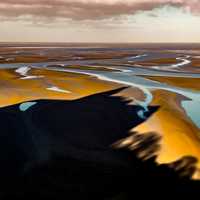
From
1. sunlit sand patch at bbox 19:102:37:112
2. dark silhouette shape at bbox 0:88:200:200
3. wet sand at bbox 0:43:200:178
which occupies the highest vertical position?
dark silhouette shape at bbox 0:88:200:200

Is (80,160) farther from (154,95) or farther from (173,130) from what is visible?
(154,95)

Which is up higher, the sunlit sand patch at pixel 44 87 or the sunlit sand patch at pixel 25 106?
the sunlit sand patch at pixel 25 106

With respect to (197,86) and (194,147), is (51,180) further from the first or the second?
(197,86)

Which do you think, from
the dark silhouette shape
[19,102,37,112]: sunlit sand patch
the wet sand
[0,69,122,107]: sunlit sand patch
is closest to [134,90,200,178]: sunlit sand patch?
the wet sand

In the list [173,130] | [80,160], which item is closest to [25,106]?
[173,130]

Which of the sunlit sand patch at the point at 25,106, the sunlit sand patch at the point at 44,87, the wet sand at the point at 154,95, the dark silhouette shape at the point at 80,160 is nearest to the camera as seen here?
the dark silhouette shape at the point at 80,160

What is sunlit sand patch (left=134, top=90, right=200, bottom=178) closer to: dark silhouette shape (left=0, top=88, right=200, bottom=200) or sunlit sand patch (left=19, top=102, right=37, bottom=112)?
dark silhouette shape (left=0, top=88, right=200, bottom=200)

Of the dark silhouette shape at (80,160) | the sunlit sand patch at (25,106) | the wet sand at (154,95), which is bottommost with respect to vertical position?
the wet sand at (154,95)

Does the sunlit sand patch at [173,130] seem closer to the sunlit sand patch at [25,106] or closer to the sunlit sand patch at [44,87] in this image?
the sunlit sand patch at [44,87]

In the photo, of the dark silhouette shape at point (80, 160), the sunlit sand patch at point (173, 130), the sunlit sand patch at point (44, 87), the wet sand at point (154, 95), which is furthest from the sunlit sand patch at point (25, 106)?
the sunlit sand patch at point (173, 130)
